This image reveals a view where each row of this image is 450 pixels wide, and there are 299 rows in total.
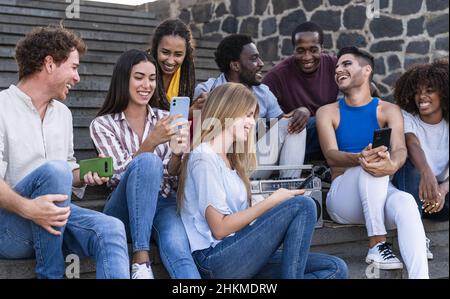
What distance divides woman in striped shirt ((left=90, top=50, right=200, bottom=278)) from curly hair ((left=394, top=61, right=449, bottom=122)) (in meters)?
1.31

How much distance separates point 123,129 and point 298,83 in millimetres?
1484

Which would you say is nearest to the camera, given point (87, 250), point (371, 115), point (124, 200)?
point (87, 250)

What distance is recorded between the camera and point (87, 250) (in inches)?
84.8

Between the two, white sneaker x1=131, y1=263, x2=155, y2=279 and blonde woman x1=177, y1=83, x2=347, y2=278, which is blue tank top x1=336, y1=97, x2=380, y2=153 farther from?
white sneaker x1=131, y1=263, x2=155, y2=279

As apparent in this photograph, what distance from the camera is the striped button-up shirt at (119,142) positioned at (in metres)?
2.48

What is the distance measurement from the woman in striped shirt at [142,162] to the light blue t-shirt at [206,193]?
5 centimetres

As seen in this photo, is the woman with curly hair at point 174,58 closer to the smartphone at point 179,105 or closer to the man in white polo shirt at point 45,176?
the smartphone at point 179,105

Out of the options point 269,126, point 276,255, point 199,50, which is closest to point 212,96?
point 276,255

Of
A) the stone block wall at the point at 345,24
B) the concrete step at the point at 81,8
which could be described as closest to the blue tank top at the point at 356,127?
the stone block wall at the point at 345,24

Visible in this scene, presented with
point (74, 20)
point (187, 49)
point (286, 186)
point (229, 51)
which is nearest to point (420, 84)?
point (286, 186)

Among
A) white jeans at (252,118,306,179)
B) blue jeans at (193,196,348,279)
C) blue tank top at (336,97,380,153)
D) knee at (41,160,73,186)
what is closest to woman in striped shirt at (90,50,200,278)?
blue jeans at (193,196,348,279)

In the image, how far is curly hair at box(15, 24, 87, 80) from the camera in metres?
2.30

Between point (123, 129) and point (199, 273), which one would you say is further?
point (123, 129)
